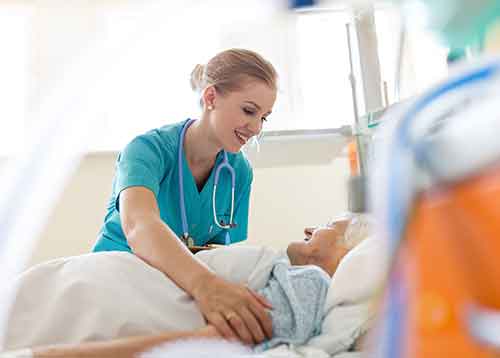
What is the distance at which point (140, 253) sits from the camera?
113 centimetres

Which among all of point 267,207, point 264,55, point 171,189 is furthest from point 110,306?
point 264,55

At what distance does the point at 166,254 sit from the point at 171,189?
529 mm

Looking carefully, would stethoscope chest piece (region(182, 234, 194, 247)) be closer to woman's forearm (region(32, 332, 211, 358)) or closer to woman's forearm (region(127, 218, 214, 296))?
woman's forearm (region(127, 218, 214, 296))

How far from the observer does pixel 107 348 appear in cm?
85

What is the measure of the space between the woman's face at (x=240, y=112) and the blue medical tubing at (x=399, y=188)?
1201mm

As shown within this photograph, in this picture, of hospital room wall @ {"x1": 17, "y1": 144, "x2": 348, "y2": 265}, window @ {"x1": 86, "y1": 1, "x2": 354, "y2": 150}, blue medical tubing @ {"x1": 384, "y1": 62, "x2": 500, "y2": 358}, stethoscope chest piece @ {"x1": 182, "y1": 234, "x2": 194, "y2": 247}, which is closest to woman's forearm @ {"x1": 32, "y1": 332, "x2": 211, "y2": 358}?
blue medical tubing @ {"x1": 384, "y1": 62, "x2": 500, "y2": 358}

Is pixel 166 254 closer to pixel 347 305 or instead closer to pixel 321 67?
pixel 347 305

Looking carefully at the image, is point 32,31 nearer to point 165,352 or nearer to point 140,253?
point 140,253

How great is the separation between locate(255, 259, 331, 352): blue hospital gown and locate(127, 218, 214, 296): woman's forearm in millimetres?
126

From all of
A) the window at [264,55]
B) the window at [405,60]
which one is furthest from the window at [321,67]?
the window at [405,60]

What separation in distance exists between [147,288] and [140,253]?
0.42ft

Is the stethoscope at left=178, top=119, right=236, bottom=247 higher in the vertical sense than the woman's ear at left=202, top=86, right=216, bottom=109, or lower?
lower

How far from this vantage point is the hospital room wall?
7.55 ft

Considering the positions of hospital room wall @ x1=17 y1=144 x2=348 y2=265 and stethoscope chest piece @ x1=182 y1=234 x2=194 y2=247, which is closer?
stethoscope chest piece @ x1=182 y1=234 x2=194 y2=247
